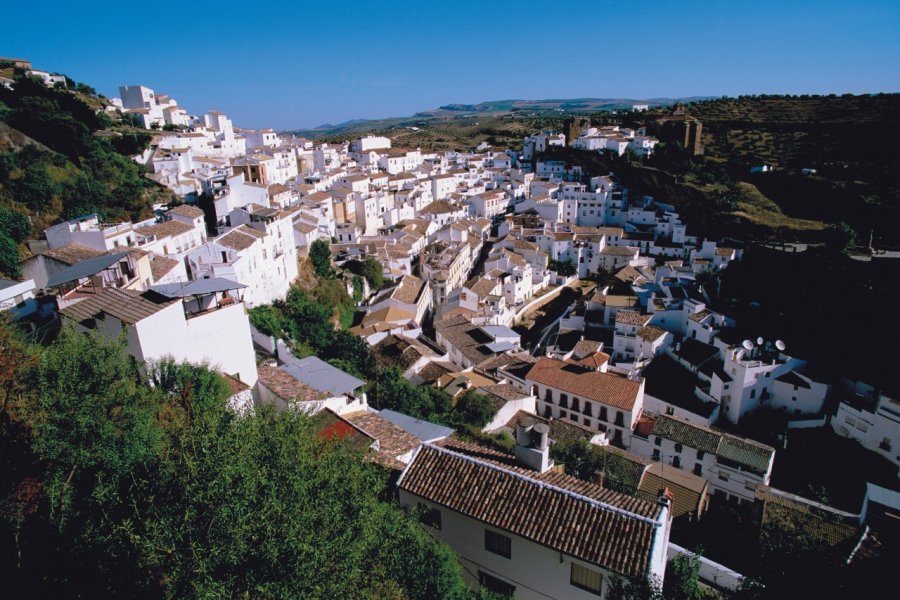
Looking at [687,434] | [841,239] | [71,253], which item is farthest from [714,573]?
[841,239]

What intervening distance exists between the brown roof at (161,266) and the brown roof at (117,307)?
6.01 m

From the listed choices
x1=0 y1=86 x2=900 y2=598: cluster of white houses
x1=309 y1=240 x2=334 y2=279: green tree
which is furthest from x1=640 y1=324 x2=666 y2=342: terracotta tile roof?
x1=309 y1=240 x2=334 y2=279: green tree

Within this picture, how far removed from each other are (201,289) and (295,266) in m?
17.8

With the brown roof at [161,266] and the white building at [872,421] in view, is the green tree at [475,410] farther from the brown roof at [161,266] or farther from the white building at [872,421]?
the white building at [872,421]

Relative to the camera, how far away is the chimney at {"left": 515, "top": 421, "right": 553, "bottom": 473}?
9914mm

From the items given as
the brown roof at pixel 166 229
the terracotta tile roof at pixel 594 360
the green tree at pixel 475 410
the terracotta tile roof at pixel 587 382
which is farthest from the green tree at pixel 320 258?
the terracotta tile roof at pixel 594 360

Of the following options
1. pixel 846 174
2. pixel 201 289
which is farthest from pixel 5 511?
pixel 846 174

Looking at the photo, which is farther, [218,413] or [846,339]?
[846,339]

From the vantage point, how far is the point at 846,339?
30750mm

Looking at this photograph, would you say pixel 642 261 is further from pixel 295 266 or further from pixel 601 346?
pixel 295 266

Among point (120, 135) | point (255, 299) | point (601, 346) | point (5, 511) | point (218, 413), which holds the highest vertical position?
point (120, 135)

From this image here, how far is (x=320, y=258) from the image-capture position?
33844 mm

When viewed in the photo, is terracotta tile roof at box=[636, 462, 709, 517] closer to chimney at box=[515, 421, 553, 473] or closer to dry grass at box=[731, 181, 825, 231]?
chimney at box=[515, 421, 553, 473]

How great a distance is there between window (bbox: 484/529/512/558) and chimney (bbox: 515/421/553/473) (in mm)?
1662
